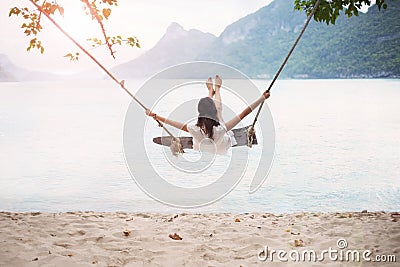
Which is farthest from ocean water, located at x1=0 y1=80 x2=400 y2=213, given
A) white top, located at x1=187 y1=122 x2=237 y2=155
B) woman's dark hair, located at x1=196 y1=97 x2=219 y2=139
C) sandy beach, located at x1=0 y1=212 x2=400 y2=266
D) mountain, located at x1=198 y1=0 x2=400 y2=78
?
mountain, located at x1=198 y1=0 x2=400 y2=78

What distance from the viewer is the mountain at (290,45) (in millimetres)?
32178

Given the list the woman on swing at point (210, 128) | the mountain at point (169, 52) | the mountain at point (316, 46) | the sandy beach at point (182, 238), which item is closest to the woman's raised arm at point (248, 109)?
the woman on swing at point (210, 128)

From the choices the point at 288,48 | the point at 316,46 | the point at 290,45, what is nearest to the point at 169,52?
the point at 288,48

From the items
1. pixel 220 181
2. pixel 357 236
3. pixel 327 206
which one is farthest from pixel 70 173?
pixel 357 236

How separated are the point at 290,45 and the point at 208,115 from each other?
123 ft

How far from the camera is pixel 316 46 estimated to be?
3684 centimetres

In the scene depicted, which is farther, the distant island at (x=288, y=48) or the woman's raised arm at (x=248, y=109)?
the distant island at (x=288, y=48)

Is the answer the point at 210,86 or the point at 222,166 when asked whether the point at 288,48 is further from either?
the point at 210,86

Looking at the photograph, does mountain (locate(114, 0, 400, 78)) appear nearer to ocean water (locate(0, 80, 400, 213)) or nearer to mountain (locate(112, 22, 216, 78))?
mountain (locate(112, 22, 216, 78))

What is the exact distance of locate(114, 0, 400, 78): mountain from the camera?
32.2 metres

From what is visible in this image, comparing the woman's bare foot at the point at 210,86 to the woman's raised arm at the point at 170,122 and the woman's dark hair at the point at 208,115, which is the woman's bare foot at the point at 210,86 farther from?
the woman's raised arm at the point at 170,122

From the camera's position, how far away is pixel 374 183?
24.7 feet

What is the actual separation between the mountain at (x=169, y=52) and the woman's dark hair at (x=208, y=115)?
3298 cm

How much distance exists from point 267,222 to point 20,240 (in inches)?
70.5
